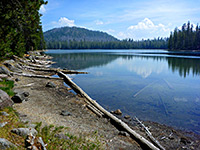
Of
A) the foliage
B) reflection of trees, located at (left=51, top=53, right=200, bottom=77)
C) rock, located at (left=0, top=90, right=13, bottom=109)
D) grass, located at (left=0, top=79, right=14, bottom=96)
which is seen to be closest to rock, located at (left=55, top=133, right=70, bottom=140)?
rock, located at (left=0, top=90, right=13, bottom=109)

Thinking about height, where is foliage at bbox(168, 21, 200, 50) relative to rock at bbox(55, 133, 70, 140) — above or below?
above

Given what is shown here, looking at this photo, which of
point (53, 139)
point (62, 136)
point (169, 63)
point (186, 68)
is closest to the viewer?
point (53, 139)

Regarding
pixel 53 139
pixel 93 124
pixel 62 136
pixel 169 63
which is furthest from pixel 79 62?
pixel 53 139

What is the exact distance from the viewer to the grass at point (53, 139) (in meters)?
5.77

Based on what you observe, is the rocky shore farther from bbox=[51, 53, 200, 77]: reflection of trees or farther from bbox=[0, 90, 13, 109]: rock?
bbox=[51, 53, 200, 77]: reflection of trees

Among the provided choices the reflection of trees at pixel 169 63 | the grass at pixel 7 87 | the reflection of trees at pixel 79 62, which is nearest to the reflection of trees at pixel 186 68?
the reflection of trees at pixel 169 63

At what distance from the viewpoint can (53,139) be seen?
261 inches

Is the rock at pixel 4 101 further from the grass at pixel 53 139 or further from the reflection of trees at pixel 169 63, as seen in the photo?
the reflection of trees at pixel 169 63

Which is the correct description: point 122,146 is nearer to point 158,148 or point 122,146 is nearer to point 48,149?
point 158,148

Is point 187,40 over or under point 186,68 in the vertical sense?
over

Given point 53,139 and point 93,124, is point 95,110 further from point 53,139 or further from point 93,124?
point 53,139

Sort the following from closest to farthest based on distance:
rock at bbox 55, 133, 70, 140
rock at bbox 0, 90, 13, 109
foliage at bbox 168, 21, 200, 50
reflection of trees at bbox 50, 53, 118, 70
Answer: rock at bbox 55, 133, 70, 140
rock at bbox 0, 90, 13, 109
reflection of trees at bbox 50, 53, 118, 70
foliage at bbox 168, 21, 200, 50

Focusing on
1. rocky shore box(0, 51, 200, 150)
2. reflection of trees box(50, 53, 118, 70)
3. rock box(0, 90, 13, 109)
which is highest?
reflection of trees box(50, 53, 118, 70)

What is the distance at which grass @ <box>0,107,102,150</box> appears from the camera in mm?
5770
